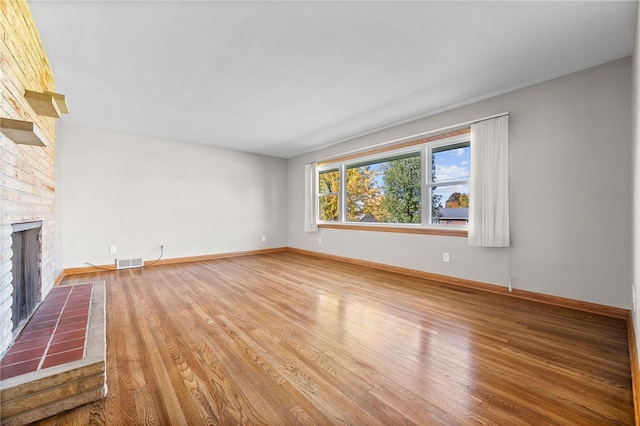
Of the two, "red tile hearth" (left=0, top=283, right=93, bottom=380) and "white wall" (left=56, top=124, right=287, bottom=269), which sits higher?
"white wall" (left=56, top=124, right=287, bottom=269)

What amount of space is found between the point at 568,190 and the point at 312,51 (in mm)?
2859

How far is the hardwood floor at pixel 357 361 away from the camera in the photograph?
124 centimetres

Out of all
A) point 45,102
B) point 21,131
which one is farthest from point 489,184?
point 45,102

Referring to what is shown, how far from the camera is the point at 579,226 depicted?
2.56 m

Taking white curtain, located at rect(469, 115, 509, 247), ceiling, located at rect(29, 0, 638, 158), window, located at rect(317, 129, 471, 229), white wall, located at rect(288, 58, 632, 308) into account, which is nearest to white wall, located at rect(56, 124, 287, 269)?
ceiling, located at rect(29, 0, 638, 158)

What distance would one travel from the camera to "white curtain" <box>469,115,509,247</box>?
300 centimetres

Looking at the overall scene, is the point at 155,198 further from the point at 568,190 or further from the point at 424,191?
the point at 568,190

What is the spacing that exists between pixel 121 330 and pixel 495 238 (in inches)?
151

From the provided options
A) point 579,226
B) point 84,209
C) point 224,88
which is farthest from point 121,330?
point 579,226

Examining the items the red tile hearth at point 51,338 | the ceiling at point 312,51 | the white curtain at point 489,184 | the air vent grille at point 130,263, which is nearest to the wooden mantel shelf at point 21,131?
the ceiling at point 312,51

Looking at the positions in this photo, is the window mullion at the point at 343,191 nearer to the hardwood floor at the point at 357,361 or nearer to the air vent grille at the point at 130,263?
the hardwood floor at the point at 357,361

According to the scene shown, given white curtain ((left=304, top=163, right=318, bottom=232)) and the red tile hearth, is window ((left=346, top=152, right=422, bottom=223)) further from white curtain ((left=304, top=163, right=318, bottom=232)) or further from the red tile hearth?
the red tile hearth

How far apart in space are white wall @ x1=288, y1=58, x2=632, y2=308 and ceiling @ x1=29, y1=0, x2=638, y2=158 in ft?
0.80

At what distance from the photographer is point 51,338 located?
159 centimetres
